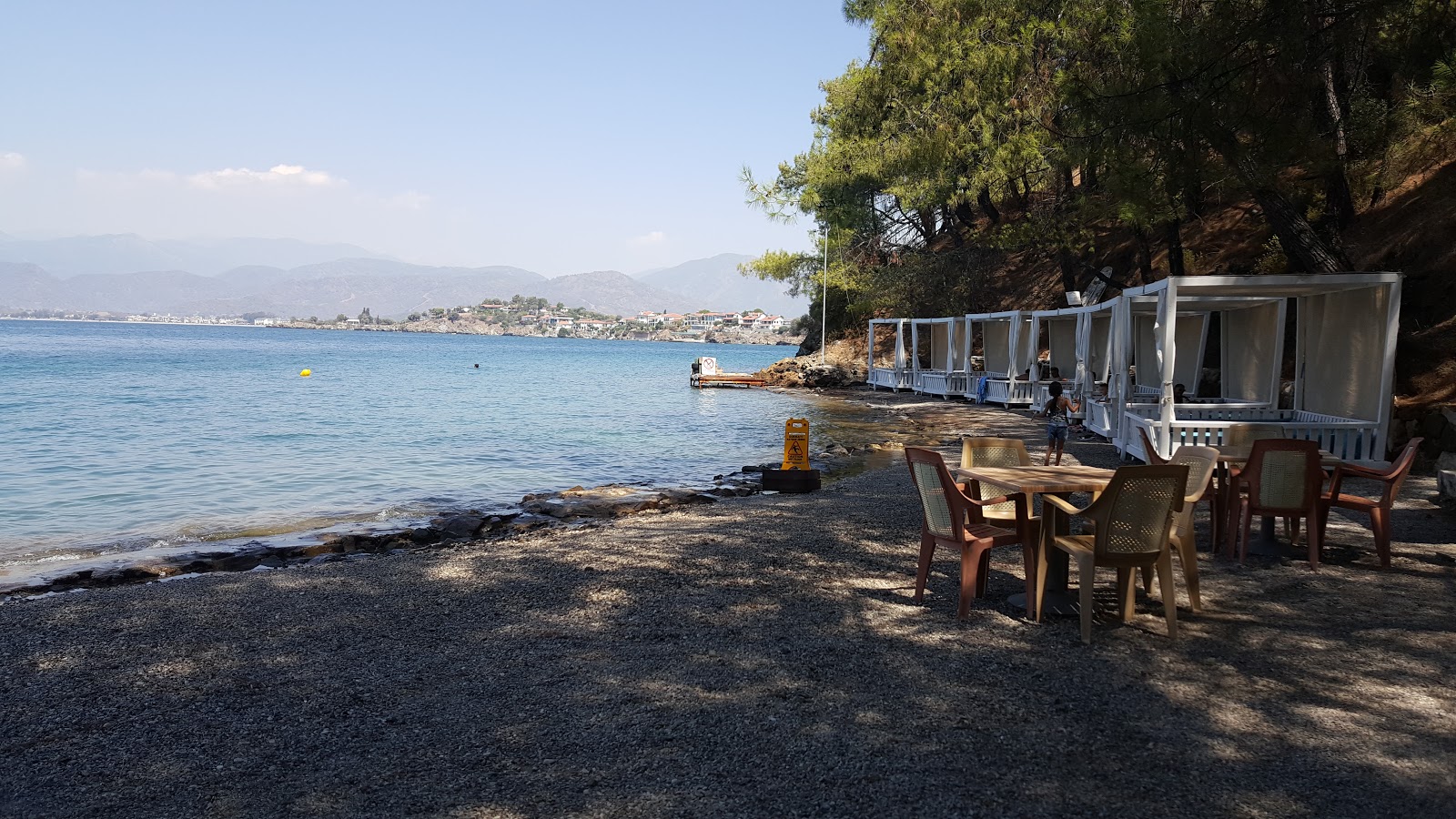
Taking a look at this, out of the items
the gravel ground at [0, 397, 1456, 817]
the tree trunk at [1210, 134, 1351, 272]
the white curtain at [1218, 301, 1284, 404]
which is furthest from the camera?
the white curtain at [1218, 301, 1284, 404]

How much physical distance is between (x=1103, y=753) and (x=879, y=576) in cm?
286

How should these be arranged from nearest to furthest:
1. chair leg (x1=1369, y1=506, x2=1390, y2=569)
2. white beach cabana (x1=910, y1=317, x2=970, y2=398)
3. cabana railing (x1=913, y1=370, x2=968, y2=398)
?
chair leg (x1=1369, y1=506, x2=1390, y2=569), cabana railing (x1=913, y1=370, x2=968, y2=398), white beach cabana (x1=910, y1=317, x2=970, y2=398)

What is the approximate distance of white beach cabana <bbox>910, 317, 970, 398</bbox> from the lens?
93.9ft

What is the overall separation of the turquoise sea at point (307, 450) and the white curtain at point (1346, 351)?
8478 millimetres

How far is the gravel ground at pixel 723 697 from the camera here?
326 cm

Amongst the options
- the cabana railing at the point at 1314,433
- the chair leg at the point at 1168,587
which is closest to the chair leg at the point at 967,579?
the chair leg at the point at 1168,587

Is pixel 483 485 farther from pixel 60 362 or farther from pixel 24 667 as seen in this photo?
pixel 60 362

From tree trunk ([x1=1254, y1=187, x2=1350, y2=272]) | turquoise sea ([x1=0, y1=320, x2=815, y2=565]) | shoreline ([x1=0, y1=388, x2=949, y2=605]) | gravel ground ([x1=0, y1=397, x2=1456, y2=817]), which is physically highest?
tree trunk ([x1=1254, y1=187, x2=1350, y2=272])

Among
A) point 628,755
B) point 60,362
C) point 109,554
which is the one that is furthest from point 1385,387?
point 60,362

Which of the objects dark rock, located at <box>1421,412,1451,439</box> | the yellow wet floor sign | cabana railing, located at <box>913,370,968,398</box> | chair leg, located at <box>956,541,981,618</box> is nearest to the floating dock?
cabana railing, located at <box>913,370,968,398</box>

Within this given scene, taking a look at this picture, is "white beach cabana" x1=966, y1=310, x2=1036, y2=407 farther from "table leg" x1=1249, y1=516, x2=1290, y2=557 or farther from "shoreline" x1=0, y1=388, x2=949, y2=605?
"table leg" x1=1249, y1=516, x2=1290, y2=557

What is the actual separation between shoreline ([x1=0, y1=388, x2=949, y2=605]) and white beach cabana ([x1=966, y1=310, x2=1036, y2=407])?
38.2 ft

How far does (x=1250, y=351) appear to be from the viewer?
14695 mm

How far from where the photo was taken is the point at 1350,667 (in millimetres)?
4477
